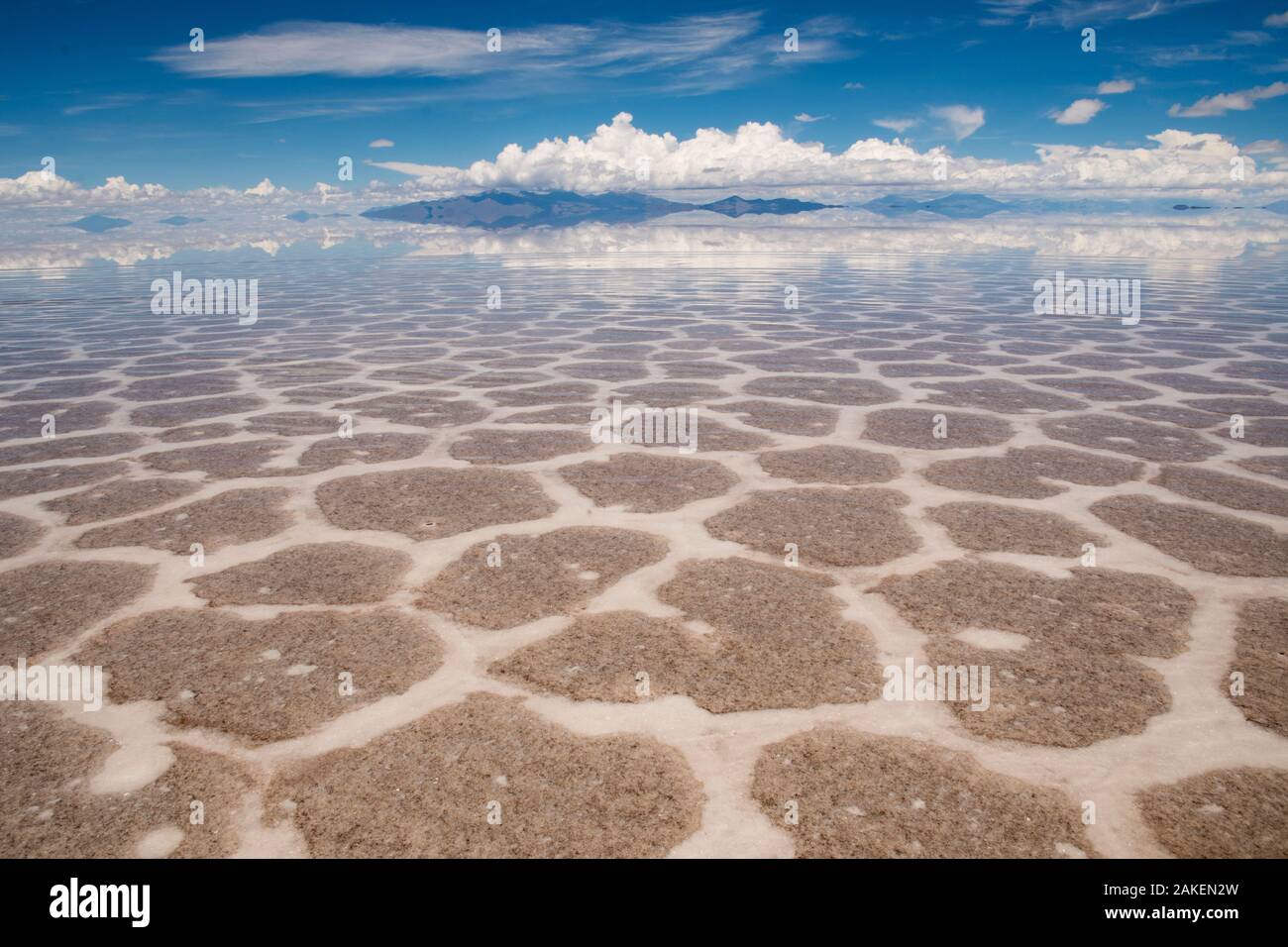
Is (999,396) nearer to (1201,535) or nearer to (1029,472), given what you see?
(1029,472)

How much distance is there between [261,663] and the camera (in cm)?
552

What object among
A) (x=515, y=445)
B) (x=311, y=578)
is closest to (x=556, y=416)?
(x=515, y=445)

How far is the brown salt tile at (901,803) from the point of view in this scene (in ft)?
12.6

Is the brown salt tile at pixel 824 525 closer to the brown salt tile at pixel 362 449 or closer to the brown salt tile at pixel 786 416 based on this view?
the brown salt tile at pixel 786 416

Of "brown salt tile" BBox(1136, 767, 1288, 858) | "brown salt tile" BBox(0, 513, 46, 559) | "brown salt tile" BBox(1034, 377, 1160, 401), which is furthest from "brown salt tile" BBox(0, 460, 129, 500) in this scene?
"brown salt tile" BBox(1034, 377, 1160, 401)

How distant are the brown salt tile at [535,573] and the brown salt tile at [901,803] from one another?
2.49 m

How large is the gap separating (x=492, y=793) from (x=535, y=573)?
2.86m

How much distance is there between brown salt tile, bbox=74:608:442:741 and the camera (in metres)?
4.96

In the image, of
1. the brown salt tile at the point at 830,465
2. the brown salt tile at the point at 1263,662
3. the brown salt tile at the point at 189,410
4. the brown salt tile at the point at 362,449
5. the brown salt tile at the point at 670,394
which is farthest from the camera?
the brown salt tile at the point at 670,394

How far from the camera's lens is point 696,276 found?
49.3 m

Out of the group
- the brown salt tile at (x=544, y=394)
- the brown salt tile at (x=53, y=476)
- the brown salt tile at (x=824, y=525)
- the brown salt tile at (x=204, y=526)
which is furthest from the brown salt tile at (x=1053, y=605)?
the brown salt tile at (x=53, y=476)

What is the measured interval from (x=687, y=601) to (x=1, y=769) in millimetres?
4605

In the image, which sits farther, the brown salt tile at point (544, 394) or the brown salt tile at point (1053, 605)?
the brown salt tile at point (544, 394)

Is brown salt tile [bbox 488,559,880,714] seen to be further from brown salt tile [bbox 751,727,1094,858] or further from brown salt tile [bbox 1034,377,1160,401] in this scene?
brown salt tile [bbox 1034,377,1160,401]
